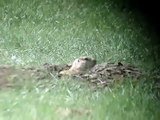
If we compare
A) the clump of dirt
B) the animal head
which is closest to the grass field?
the clump of dirt

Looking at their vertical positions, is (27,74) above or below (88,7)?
below

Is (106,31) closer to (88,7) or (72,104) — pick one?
(88,7)

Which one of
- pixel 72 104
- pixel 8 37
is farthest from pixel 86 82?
pixel 8 37

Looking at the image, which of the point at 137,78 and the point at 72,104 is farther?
the point at 137,78

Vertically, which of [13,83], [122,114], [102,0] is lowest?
[122,114]

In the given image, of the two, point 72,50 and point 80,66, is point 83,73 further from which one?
point 72,50

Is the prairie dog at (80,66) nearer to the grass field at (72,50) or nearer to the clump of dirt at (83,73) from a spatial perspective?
the clump of dirt at (83,73)

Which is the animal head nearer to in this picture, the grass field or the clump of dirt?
the clump of dirt
